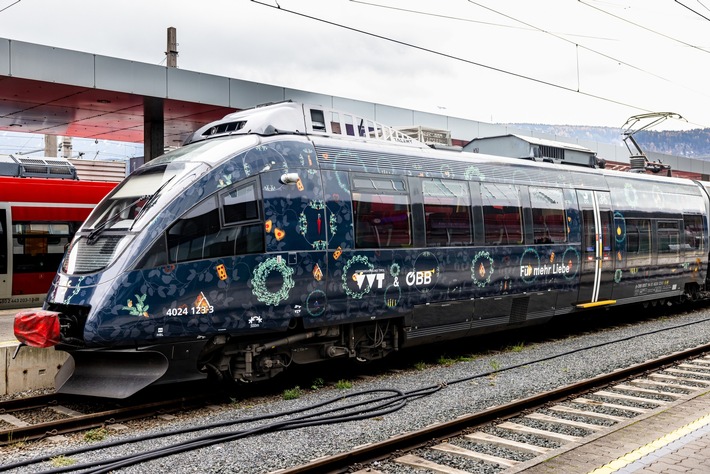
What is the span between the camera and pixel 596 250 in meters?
14.5

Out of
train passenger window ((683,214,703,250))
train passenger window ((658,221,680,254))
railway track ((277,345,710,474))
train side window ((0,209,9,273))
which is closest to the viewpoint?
railway track ((277,345,710,474))

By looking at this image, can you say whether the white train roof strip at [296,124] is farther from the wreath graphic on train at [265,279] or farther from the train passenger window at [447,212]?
the wreath graphic on train at [265,279]

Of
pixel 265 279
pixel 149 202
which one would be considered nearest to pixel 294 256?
pixel 265 279

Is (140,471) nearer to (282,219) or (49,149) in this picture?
(282,219)

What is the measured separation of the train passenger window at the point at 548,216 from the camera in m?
13.1

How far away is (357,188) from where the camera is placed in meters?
10.0

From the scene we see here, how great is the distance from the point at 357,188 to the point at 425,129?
4.60 m

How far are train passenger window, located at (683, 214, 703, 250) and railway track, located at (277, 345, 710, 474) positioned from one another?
7900mm

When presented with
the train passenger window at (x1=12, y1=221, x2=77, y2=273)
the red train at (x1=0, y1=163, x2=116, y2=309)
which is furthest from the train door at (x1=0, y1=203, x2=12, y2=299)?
the train passenger window at (x1=12, y1=221, x2=77, y2=273)

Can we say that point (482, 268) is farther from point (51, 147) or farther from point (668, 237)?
point (51, 147)

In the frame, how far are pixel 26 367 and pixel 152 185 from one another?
3.12m

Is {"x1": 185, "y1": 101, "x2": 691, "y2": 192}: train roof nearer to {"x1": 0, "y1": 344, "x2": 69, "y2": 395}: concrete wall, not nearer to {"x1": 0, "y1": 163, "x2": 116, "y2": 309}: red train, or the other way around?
{"x1": 0, "y1": 344, "x2": 69, "y2": 395}: concrete wall

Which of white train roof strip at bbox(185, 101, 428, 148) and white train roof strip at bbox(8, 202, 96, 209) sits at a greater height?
white train roof strip at bbox(185, 101, 428, 148)

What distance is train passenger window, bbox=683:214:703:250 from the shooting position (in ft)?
58.7
